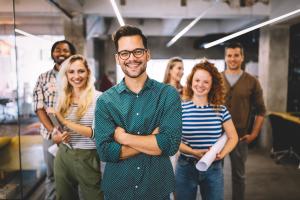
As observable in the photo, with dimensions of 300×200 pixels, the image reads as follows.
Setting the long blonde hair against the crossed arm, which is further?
the long blonde hair

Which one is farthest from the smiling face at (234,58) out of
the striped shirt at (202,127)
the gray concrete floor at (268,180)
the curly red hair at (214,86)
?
the gray concrete floor at (268,180)

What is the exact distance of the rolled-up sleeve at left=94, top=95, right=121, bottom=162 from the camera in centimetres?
161

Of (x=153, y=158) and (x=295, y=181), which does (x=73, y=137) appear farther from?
(x=295, y=181)

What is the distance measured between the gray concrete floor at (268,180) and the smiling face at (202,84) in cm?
194

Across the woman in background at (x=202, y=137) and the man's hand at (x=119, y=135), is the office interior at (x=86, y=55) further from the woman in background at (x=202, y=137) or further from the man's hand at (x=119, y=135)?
the man's hand at (x=119, y=135)

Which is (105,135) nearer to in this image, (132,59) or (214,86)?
(132,59)

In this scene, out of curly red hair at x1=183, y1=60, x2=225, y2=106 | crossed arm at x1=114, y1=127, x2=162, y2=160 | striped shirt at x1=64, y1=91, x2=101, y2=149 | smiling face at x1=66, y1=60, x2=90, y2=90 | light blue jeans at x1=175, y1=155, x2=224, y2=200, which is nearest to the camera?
crossed arm at x1=114, y1=127, x2=162, y2=160

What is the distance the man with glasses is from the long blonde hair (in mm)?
768

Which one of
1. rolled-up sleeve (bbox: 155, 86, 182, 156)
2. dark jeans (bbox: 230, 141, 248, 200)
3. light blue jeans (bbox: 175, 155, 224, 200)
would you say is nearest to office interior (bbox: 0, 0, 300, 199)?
dark jeans (bbox: 230, 141, 248, 200)

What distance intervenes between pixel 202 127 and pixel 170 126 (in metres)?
0.61

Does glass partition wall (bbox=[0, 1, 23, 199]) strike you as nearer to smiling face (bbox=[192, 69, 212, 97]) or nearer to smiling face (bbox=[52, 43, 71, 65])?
smiling face (bbox=[52, 43, 71, 65])

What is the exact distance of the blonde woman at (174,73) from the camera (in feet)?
12.0

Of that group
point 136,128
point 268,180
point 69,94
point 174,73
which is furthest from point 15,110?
point 268,180

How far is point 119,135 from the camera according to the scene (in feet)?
5.34
